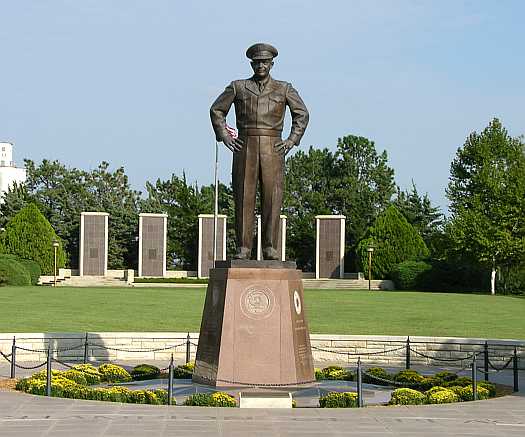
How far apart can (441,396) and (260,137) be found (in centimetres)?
446

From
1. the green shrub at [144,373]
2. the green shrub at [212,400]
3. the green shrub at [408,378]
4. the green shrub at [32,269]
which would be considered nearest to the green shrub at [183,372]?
the green shrub at [144,373]

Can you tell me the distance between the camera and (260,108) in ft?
42.5

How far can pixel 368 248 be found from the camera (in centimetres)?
5700

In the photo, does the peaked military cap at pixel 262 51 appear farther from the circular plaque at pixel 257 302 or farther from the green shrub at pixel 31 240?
the green shrub at pixel 31 240

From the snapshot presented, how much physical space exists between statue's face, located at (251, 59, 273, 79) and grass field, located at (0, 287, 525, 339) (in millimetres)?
9848

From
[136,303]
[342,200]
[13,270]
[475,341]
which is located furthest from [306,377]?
[342,200]

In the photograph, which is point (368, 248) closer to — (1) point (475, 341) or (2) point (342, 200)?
(2) point (342, 200)

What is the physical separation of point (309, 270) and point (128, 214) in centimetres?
1449

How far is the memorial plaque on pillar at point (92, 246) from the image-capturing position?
62000mm

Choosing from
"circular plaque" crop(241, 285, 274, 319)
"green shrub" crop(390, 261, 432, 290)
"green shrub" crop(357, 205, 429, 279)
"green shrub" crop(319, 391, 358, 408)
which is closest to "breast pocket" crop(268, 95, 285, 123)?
"circular plaque" crop(241, 285, 274, 319)

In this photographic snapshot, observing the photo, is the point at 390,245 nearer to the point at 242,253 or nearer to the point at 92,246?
the point at 92,246

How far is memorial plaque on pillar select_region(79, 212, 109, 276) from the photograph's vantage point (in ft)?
203

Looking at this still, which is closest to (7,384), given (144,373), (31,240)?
(144,373)

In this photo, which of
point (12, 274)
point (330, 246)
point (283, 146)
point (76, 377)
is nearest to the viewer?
point (283, 146)
